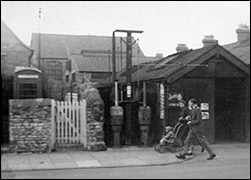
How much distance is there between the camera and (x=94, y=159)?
790cm

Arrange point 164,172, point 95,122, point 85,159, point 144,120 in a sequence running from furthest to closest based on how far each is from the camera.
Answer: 1. point 144,120
2. point 95,122
3. point 85,159
4. point 164,172

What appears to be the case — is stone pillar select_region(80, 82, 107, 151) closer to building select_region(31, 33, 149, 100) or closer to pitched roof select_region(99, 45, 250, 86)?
building select_region(31, 33, 149, 100)

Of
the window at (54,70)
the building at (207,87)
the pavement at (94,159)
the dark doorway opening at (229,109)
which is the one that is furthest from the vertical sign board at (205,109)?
the window at (54,70)

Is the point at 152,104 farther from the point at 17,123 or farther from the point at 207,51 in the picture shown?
the point at 17,123

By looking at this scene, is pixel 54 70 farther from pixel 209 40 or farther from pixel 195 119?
pixel 195 119

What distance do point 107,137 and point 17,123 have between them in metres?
3.04

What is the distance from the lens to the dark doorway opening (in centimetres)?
1012

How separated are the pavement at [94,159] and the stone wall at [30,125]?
8.8 inches

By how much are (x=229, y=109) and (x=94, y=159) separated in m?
4.51

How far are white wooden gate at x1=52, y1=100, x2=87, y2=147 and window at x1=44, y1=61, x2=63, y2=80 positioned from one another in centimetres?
112

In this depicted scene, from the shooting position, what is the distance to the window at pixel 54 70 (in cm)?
972

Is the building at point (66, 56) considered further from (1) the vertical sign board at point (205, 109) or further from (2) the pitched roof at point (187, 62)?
(1) the vertical sign board at point (205, 109)

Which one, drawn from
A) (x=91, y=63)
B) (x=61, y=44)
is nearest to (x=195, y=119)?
(x=61, y=44)

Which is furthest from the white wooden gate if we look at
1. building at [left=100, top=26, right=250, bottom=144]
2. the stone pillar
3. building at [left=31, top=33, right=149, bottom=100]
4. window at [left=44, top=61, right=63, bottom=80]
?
building at [left=100, top=26, right=250, bottom=144]
